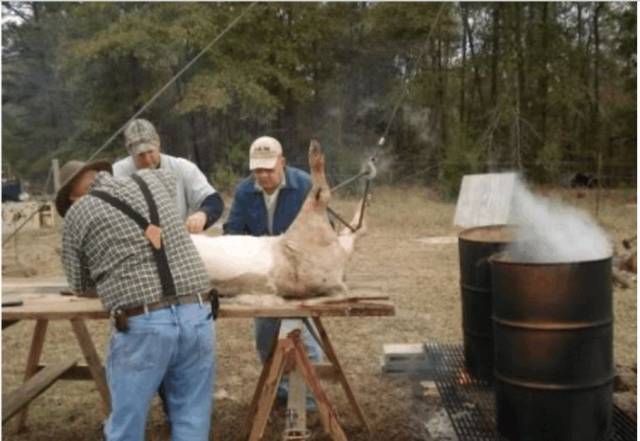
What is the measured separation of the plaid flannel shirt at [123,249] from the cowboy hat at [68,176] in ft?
0.39

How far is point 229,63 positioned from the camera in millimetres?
21453

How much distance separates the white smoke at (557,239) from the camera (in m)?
3.65

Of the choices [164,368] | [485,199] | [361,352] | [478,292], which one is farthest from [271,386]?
[485,199]

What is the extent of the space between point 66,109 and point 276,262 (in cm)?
2300

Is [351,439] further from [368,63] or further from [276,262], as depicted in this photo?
[368,63]

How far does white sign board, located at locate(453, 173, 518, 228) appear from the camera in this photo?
11.8m

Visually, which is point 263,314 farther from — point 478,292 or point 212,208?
point 478,292

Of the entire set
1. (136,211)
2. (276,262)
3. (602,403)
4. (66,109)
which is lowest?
(602,403)

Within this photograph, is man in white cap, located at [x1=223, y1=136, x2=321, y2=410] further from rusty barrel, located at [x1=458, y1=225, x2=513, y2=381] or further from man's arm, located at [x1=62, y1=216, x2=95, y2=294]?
man's arm, located at [x1=62, y1=216, x2=95, y2=294]

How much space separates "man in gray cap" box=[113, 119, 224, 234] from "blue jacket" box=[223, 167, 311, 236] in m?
0.16

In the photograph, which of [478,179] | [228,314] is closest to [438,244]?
[478,179]

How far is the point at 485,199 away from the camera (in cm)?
1288

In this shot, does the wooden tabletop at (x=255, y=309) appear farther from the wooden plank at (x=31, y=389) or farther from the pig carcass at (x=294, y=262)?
the wooden plank at (x=31, y=389)

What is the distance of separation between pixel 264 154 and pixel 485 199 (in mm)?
9339
